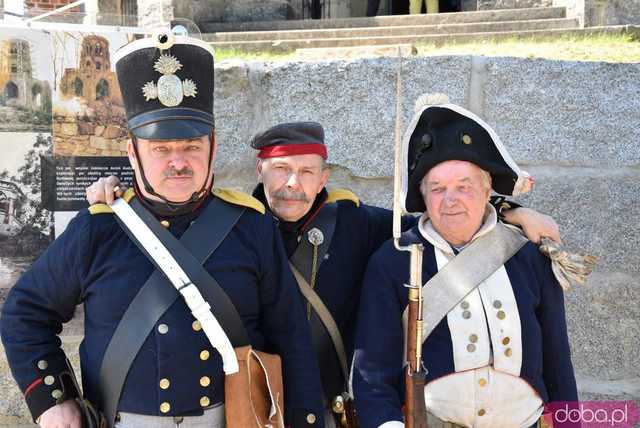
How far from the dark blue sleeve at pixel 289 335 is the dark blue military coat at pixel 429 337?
0.52 ft

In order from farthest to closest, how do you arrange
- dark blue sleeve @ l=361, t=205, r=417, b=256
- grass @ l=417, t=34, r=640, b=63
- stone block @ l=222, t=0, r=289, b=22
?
1. stone block @ l=222, t=0, r=289, b=22
2. grass @ l=417, t=34, r=640, b=63
3. dark blue sleeve @ l=361, t=205, r=417, b=256

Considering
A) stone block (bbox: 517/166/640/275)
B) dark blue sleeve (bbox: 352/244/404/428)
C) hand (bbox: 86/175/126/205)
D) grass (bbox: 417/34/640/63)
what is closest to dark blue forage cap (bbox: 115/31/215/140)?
hand (bbox: 86/175/126/205)

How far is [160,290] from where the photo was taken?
8.09 feet

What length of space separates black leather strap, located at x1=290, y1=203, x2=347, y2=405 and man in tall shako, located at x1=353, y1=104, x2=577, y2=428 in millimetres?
241

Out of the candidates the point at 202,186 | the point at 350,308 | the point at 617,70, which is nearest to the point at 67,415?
the point at 202,186

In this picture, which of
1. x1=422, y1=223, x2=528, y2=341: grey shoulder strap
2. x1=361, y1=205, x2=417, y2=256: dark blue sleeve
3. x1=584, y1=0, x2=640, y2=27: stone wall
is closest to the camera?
x1=422, y1=223, x2=528, y2=341: grey shoulder strap

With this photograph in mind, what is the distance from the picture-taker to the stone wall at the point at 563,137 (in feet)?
12.2

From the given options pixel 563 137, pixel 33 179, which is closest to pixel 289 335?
pixel 33 179

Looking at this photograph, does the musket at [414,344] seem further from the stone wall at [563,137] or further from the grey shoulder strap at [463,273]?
the stone wall at [563,137]

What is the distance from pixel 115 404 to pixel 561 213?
225cm

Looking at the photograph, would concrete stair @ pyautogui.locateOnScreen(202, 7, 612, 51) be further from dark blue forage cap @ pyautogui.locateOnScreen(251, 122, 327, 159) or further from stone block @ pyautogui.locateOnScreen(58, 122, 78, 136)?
dark blue forage cap @ pyautogui.locateOnScreen(251, 122, 327, 159)

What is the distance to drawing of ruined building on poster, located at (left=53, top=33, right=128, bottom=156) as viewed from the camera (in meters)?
3.23

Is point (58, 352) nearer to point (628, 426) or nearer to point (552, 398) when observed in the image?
point (552, 398)

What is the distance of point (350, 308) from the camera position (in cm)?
298
